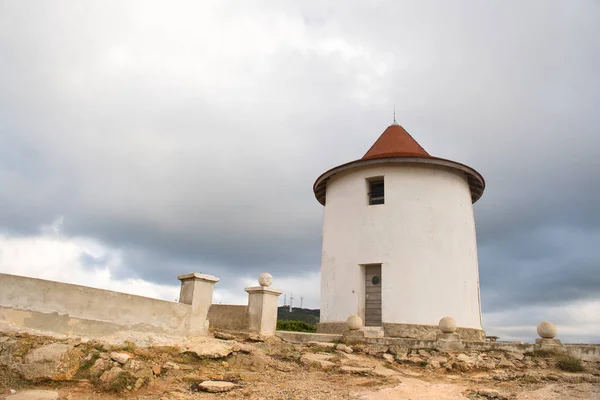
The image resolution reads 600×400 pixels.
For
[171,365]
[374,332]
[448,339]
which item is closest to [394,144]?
[374,332]

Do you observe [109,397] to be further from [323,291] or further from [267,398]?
[323,291]

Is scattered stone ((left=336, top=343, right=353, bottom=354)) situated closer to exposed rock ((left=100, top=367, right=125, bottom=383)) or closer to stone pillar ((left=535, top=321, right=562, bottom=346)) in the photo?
stone pillar ((left=535, top=321, right=562, bottom=346))

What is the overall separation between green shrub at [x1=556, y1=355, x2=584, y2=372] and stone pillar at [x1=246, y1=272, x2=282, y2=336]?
6.48 metres

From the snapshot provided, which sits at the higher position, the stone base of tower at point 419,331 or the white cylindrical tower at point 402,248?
the white cylindrical tower at point 402,248

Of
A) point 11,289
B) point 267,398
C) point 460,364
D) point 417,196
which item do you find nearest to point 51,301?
point 11,289

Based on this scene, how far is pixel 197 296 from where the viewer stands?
10.1 m

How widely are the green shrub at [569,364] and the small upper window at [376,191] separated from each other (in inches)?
271

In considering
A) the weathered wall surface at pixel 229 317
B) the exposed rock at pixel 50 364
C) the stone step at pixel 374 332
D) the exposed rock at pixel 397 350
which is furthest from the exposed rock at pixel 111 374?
the stone step at pixel 374 332

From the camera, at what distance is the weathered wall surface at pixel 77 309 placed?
7.86 metres

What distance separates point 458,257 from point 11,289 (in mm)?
11920

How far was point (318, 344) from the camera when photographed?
11.3 m

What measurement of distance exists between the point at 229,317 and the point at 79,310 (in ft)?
14.0

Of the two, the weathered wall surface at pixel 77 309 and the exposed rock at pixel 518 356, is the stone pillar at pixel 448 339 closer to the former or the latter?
the exposed rock at pixel 518 356

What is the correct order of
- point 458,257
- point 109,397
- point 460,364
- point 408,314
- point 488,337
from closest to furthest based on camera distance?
point 109,397, point 460,364, point 408,314, point 458,257, point 488,337
